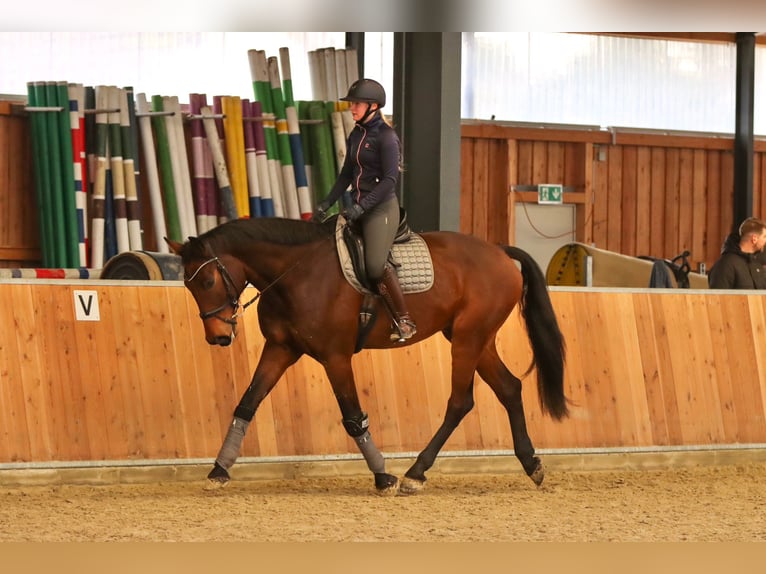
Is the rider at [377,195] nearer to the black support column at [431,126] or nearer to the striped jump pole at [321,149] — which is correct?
the black support column at [431,126]

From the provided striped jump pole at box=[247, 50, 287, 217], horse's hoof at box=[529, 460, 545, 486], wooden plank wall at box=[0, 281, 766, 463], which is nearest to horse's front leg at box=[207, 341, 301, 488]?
wooden plank wall at box=[0, 281, 766, 463]

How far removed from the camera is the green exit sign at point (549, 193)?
16906 mm

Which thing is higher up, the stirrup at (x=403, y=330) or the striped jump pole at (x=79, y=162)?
the striped jump pole at (x=79, y=162)

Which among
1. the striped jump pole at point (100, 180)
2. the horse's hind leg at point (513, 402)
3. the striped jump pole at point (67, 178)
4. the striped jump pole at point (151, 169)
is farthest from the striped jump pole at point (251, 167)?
the horse's hind leg at point (513, 402)

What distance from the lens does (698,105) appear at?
18109mm

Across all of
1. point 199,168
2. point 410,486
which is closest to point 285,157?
point 199,168

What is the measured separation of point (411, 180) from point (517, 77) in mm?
7797

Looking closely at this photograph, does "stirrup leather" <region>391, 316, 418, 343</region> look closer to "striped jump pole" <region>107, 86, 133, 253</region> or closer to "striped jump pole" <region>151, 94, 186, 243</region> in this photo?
"striped jump pole" <region>107, 86, 133, 253</region>

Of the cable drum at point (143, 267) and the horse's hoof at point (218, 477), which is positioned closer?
the horse's hoof at point (218, 477)

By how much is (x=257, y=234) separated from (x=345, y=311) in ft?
2.13

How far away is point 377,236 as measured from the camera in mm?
6121

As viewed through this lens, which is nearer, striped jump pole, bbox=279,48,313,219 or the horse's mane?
the horse's mane

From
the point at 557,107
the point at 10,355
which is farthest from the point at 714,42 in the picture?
the point at 10,355

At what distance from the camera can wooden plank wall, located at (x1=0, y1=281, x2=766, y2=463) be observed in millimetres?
6582
